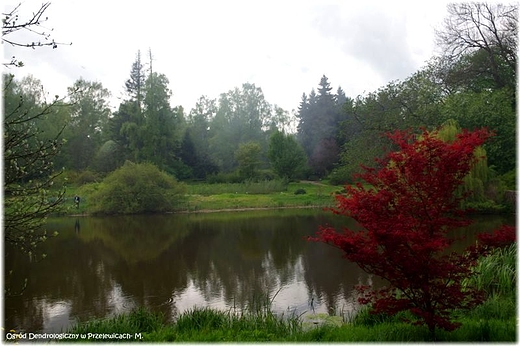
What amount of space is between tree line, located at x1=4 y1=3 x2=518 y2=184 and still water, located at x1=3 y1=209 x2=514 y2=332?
3597 mm

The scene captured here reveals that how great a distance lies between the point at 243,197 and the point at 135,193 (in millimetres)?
7575

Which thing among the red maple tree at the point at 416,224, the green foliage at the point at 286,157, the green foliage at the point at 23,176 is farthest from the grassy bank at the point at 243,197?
the red maple tree at the point at 416,224

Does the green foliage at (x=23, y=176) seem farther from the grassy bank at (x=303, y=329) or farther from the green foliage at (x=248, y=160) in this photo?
the green foliage at (x=248, y=160)

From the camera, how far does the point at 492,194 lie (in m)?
22.3

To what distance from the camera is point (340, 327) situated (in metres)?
6.09

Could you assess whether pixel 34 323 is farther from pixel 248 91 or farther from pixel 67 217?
pixel 248 91

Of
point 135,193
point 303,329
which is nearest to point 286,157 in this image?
point 135,193

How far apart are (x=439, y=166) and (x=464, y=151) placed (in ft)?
0.94

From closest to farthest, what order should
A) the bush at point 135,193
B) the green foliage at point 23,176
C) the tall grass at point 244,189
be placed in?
the green foliage at point 23,176 < the bush at point 135,193 < the tall grass at point 244,189

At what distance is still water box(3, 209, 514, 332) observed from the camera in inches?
356

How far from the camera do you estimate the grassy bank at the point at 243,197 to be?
3011 cm

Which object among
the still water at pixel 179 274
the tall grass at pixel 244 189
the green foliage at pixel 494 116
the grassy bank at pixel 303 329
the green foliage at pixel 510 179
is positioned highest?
the green foliage at pixel 494 116

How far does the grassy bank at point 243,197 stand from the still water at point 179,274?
26.7 feet

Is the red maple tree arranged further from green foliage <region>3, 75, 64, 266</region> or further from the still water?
the still water
